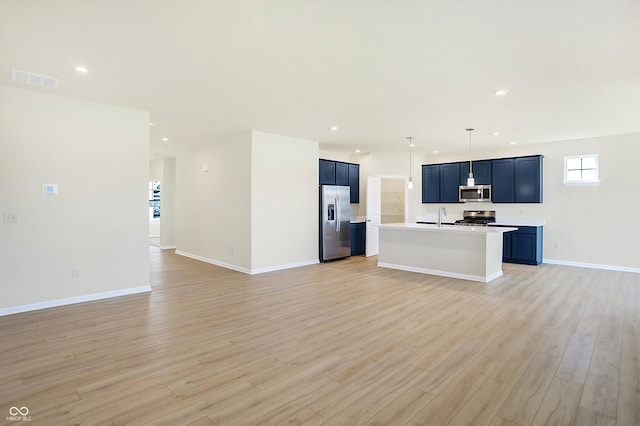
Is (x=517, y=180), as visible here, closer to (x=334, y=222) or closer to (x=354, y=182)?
(x=354, y=182)

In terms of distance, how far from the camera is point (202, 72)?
3.50 metres

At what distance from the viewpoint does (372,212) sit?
849 centimetres

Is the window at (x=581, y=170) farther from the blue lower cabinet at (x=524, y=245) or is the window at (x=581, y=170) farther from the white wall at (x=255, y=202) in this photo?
the white wall at (x=255, y=202)

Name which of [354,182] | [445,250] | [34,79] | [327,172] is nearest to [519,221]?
[445,250]

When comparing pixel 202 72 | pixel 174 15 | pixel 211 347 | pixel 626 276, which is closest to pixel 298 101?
pixel 202 72

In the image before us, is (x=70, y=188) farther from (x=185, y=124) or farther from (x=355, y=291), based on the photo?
(x=355, y=291)

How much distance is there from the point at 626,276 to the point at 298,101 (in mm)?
6740

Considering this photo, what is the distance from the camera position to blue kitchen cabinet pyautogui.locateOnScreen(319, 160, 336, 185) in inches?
300

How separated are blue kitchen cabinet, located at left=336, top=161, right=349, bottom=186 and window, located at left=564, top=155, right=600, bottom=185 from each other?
16.0 ft

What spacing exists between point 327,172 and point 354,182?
115 centimetres

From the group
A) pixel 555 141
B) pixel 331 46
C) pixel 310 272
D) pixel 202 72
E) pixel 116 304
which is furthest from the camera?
pixel 555 141

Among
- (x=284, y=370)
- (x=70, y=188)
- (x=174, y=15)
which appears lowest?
(x=284, y=370)

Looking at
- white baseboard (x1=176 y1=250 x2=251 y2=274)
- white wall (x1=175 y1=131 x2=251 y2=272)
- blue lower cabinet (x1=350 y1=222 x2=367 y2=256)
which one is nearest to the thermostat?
white wall (x1=175 y1=131 x2=251 y2=272)

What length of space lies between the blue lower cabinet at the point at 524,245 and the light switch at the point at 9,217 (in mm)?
8781
